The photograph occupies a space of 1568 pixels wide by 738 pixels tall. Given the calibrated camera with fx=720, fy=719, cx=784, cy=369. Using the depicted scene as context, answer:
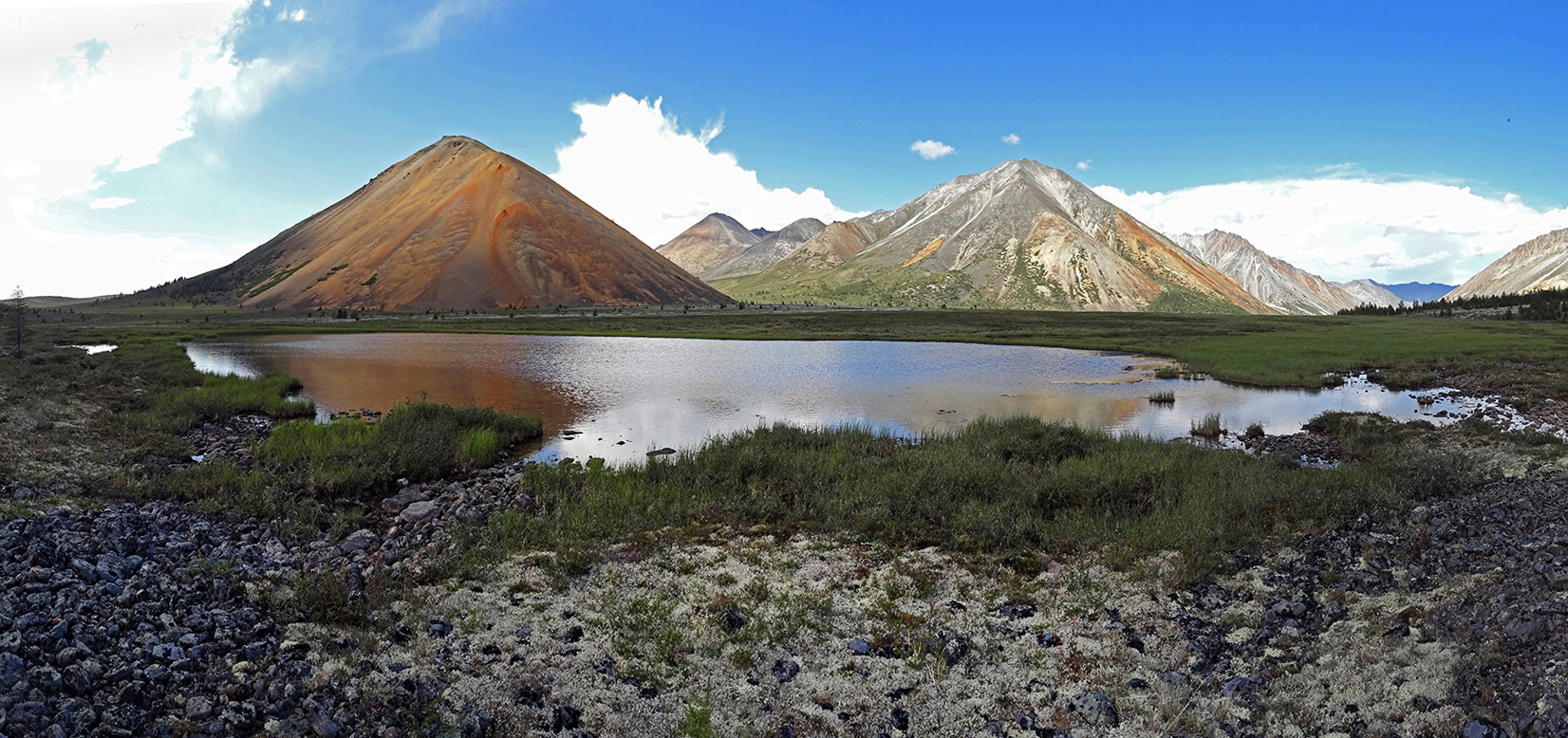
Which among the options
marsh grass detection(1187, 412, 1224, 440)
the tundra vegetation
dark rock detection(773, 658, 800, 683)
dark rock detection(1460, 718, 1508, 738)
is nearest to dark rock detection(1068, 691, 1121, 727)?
the tundra vegetation

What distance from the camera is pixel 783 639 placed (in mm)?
10344

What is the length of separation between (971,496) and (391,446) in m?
16.4

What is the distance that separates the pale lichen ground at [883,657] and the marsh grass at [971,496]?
1.52 meters

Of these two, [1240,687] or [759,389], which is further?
[759,389]

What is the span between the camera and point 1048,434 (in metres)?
23.4

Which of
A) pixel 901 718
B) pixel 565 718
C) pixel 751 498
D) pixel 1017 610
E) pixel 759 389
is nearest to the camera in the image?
pixel 565 718

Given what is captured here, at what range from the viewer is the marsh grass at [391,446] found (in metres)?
19.0

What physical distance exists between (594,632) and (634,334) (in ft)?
274

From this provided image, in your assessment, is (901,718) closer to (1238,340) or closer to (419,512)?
(419,512)

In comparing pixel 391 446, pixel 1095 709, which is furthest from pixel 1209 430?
pixel 391 446

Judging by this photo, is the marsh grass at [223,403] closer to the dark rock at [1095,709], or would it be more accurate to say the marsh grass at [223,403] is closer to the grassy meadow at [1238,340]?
the dark rock at [1095,709]

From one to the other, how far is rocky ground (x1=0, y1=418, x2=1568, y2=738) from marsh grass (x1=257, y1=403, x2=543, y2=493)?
203 inches

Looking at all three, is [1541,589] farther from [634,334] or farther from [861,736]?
[634,334]

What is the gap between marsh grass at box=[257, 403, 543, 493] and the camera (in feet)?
62.3
